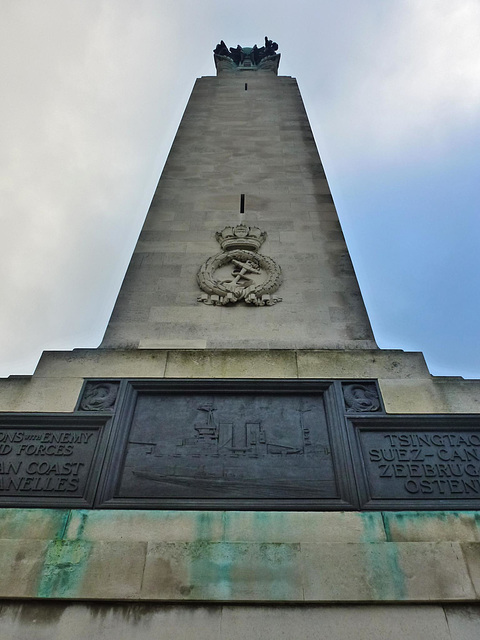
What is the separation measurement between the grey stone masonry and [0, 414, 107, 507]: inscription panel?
6.56 ft

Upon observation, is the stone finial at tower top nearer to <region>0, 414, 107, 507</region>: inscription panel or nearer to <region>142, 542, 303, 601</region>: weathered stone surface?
<region>0, 414, 107, 507</region>: inscription panel

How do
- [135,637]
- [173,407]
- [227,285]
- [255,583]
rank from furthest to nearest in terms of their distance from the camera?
[227,285]
[173,407]
[255,583]
[135,637]

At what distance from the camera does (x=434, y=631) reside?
4641 millimetres

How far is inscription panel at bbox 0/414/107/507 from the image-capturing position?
5.87 m

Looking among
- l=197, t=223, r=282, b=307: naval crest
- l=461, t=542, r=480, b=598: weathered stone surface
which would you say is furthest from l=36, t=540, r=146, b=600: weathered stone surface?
l=197, t=223, r=282, b=307: naval crest

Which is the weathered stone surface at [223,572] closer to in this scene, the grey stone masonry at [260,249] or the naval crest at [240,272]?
the grey stone masonry at [260,249]

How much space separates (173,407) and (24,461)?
6.28ft

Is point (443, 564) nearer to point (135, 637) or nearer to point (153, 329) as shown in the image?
point (135, 637)

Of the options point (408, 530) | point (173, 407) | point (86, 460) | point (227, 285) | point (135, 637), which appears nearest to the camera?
point (135, 637)

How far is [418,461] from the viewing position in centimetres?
615

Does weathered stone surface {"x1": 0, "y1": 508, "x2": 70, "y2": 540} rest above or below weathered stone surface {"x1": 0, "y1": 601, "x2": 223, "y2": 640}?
above

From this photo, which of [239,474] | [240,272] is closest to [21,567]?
[239,474]

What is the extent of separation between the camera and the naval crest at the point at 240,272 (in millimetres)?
9062

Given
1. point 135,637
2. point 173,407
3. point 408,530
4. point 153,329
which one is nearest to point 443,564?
point 408,530
